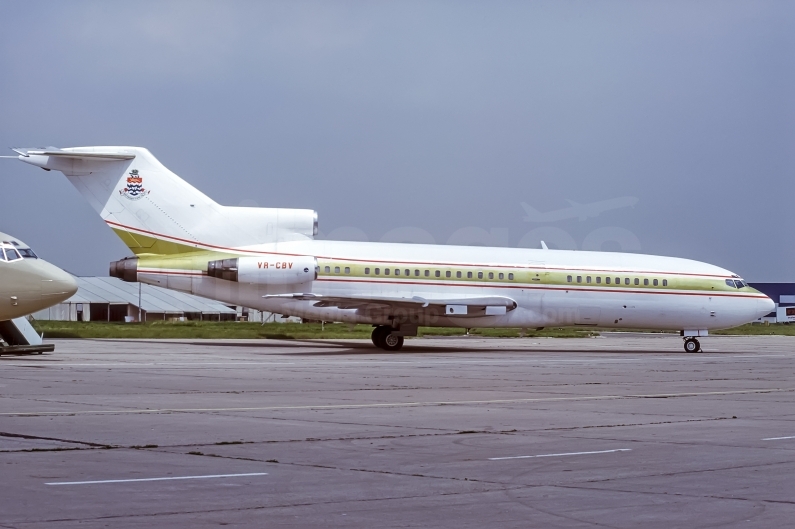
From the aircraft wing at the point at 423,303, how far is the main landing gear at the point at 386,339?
4.53 feet

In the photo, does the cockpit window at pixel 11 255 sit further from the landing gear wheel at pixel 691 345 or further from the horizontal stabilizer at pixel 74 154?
the landing gear wheel at pixel 691 345

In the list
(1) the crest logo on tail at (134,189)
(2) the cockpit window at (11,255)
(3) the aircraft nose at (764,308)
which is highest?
(1) the crest logo on tail at (134,189)

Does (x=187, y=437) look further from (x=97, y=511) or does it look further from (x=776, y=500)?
(x=776, y=500)

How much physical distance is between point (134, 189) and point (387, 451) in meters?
26.3

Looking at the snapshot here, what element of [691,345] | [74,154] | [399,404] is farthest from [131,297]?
[399,404]

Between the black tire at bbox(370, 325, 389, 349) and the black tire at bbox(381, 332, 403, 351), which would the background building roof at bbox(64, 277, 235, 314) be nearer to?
the black tire at bbox(370, 325, 389, 349)

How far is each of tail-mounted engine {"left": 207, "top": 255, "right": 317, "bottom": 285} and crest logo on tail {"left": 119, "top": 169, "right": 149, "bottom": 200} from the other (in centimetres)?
368

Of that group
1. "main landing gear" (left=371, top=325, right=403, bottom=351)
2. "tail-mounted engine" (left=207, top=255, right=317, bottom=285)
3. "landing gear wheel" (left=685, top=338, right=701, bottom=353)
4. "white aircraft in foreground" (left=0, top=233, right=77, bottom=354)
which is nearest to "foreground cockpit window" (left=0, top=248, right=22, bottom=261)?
"white aircraft in foreground" (left=0, top=233, right=77, bottom=354)

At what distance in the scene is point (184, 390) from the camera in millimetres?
16656

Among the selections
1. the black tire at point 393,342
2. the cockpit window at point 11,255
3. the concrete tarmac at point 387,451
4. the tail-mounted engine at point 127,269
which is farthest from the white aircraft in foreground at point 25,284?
the black tire at point 393,342

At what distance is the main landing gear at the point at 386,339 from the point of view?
33625 millimetres

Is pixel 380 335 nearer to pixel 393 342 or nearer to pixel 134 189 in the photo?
pixel 393 342

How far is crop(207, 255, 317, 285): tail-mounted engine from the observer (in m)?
32.8

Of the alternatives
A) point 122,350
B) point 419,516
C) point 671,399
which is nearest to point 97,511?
point 419,516
